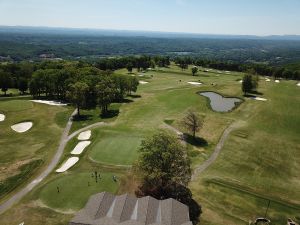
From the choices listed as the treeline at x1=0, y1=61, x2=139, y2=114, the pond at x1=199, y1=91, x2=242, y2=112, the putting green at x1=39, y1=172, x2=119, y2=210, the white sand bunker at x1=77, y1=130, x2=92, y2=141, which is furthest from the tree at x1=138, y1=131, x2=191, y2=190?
the pond at x1=199, y1=91, x2=242, y2=112

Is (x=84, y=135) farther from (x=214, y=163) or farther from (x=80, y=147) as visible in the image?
(x=214, y=163)

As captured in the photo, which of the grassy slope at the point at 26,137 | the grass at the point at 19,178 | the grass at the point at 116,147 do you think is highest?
the grass at the point at 116,147

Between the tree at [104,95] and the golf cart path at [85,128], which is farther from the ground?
the tree at [104,95]

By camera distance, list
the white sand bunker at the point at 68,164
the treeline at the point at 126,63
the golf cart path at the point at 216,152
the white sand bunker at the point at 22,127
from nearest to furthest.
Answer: the white sand bunker at the point at 68,164, the golf cart path at the point at 216,152, the white sand bunker at the point at 22,127, the treeline at the point at 126,63

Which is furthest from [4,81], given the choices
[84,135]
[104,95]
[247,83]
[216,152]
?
[247,83]

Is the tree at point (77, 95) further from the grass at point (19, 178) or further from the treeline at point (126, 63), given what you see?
the treeline at point (126, 63)

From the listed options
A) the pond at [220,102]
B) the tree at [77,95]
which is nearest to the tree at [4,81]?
the tree at [77,95]

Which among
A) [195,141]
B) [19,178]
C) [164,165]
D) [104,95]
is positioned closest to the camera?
[164,165]
